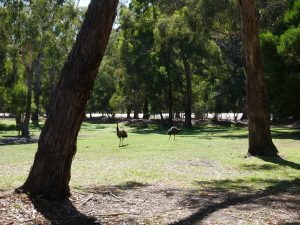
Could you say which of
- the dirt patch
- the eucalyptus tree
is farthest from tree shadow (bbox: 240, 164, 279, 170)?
the eucalyptus tree

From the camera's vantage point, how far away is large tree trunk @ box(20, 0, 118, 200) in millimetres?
8266

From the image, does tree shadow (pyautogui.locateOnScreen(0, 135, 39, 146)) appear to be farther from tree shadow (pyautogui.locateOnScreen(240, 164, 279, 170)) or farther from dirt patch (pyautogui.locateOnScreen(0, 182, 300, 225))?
dirt patch (pyautogui.locateOnScreen(0, 182, 300, 225))

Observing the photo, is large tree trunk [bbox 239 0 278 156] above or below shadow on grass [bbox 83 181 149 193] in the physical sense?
above

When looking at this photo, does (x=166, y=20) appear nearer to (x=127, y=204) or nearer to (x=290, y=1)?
(x=290, y=1)

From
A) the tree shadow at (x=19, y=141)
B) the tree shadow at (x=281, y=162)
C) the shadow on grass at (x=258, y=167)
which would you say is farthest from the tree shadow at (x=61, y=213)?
the tree shadow at (x=19, y=141)

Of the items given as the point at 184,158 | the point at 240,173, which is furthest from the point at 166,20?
the point at 240,173

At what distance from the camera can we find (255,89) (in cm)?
1711

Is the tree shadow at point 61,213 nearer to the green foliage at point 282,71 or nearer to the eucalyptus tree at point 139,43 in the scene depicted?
the green foliage at point 282,71

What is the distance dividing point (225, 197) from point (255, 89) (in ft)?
26.2

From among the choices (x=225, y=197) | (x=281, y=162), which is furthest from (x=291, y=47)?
(x=225, y=197)

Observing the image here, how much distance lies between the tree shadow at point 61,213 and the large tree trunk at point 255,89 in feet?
33.9

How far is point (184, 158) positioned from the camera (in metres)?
18.0

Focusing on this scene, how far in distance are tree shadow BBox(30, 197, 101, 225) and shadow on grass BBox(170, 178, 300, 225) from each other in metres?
1.46

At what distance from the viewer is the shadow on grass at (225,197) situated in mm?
8354
